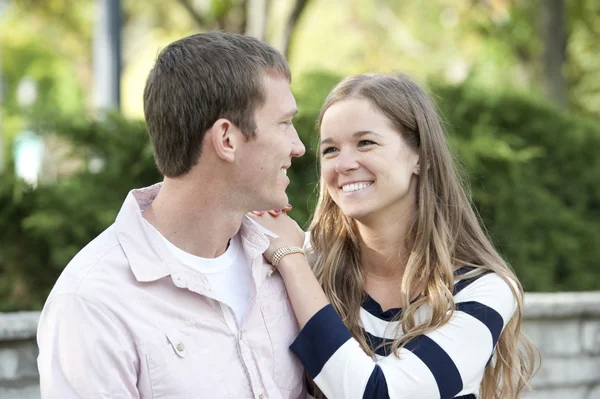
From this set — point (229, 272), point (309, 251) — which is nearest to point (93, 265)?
point (229, 272)

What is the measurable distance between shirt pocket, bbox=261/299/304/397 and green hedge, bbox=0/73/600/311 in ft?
5.74

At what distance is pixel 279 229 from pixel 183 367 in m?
0.81

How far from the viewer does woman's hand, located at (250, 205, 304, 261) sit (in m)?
3.10

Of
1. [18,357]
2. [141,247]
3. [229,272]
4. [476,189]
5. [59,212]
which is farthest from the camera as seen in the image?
[476,189]

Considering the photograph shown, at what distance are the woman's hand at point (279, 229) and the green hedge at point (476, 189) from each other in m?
1.36

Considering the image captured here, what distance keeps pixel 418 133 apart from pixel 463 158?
8.73 feet

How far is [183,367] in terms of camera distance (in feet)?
8.29

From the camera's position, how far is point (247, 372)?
269cm

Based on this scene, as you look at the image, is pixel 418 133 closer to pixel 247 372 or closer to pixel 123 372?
pixel 247 372

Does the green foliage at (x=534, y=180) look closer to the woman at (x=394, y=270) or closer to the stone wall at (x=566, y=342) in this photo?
the stone wall at (x=566, y=342)

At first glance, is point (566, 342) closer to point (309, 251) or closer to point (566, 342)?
point (566, 342)

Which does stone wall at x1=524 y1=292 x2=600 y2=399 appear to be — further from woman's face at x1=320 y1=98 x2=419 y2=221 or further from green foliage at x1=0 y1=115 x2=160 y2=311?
green foliage at x1=0 y1=115 x2=160 y2=311

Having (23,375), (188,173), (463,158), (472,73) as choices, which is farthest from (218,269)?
(472,73)

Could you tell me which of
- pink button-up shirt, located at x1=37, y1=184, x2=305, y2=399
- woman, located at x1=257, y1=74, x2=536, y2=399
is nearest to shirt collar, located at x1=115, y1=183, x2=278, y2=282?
pink button-up shirt, located at x1=37, y1=184, x2=305, y2=399
